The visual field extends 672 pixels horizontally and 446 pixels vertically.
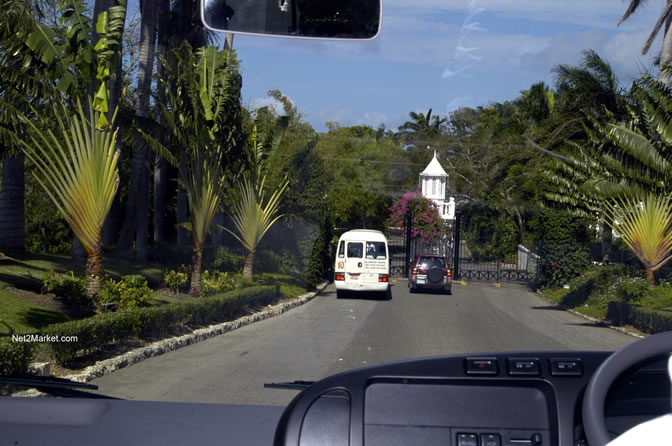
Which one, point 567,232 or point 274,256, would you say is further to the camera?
point 274,256

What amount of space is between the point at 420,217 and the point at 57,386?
1811 millimetres

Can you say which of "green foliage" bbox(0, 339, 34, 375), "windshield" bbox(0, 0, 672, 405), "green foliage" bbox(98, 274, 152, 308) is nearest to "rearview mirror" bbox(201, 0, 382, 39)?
"windshield" bbox(0, 0, 672, 405)

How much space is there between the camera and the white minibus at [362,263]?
3433 millimetres

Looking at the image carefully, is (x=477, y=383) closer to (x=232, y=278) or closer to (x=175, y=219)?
(x=232, y=278)

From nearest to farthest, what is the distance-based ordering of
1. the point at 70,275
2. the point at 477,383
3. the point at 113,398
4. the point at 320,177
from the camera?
the point at 477,383 < the point at 113,398 < the point at 320,177 < the point at 70,275

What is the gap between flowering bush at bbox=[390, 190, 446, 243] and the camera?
9.71ft

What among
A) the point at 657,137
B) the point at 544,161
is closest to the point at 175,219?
the point at 544,161

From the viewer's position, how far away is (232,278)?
122 inches

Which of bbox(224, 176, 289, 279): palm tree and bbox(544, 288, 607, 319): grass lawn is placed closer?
bbox(544, 288, 607, 319): grass lawn

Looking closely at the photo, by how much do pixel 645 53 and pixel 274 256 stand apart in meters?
1.90

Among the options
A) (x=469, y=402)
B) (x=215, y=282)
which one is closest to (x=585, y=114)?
(x=469, y=402)

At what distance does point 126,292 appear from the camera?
3.54 meters

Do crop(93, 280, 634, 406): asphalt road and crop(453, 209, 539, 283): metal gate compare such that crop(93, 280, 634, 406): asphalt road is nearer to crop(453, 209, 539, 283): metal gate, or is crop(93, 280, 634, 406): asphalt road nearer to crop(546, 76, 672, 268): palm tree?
crop(453, 209, 539, 283): metal gate

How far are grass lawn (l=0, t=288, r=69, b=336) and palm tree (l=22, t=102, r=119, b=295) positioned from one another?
389mm
